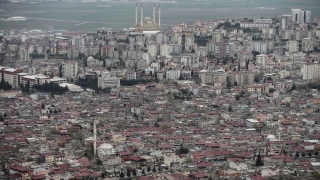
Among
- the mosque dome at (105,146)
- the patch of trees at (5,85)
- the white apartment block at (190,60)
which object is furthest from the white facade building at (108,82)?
the mosque dome at (105,146)

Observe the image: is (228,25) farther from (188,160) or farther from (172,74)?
(188,160)

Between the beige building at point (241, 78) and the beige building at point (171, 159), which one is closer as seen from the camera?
the beige building at point (171, 159)

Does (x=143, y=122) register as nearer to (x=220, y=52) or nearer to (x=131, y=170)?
(x=131, y=170)

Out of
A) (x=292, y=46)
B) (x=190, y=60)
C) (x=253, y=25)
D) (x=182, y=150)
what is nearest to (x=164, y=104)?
(x=182, y=150)

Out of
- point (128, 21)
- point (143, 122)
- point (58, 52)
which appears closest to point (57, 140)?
point (143, 122)

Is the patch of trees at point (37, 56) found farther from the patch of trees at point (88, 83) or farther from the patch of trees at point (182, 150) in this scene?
the patch of trees at point (182, 150)

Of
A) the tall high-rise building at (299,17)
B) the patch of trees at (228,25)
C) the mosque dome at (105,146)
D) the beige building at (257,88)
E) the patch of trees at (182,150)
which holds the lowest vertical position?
the patch of trees at (182,150)
